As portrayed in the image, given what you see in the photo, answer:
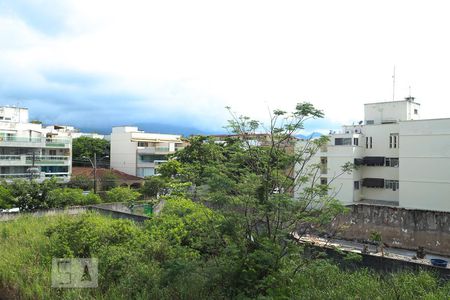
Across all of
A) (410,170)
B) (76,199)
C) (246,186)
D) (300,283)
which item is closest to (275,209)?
(246,186)

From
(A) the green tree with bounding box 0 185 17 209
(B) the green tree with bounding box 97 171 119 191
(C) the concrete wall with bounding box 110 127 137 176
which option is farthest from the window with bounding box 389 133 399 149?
(C) the concrete wall with bounding box 110 127 137 176

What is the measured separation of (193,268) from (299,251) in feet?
5.20

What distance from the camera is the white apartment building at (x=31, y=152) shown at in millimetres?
28953

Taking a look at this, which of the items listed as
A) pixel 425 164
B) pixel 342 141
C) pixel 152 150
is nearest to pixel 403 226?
pixel 425 164

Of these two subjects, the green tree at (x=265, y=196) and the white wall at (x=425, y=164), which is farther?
the white wall at (x=425, y=164)

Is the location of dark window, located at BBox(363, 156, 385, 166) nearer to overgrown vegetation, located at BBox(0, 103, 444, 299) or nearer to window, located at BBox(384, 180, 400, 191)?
window, located at BBox(384, 180, 400, 191)

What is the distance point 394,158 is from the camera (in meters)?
26.9

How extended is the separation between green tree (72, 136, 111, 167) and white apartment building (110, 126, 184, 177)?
6.58 ft

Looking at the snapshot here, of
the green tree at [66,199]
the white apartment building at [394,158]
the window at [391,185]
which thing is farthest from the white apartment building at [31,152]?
the window at [391,185]

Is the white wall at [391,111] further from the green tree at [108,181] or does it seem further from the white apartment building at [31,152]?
the white apartment building at [31,152]

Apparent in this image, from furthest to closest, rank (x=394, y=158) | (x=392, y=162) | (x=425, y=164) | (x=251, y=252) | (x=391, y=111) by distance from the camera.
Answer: (x=391, y=111) < (x=392, y=162) < (x=394, y=158) < (x=425, y=164) < (x=251, y=252)

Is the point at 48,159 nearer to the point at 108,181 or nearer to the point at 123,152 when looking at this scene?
the point at 108,181

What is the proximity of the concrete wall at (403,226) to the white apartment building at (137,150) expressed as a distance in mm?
24620

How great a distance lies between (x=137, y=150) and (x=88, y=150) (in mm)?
6620
